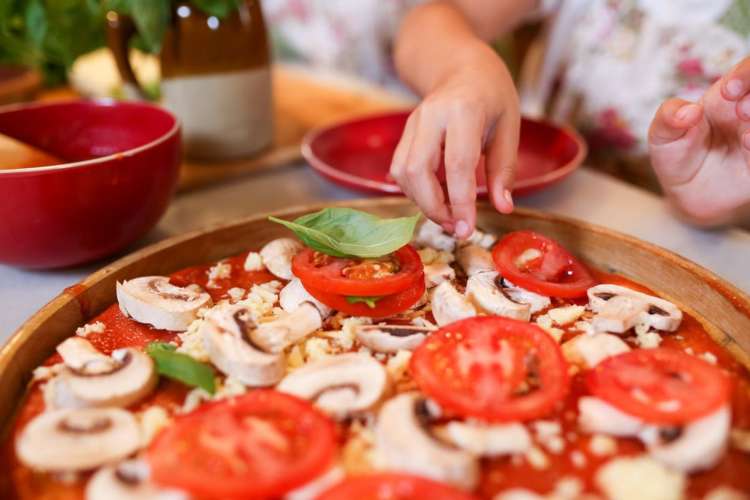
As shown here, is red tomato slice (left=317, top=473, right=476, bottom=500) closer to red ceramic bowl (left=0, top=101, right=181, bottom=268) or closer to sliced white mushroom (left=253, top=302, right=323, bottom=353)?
sliced white mushroom (left=253, top=302, right=323, bottom=353)

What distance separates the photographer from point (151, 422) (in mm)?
827

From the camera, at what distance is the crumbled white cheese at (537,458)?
2.54ft

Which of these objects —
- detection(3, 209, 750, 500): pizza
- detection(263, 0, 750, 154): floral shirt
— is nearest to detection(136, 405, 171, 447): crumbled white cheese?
detection(3, 209, 750, 500): pizza

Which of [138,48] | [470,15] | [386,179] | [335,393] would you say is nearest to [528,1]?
[470,15]

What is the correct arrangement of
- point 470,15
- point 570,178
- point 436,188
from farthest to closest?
point 470,15
point 570,178
point 436,188

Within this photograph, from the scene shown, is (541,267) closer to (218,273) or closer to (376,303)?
(376,303)

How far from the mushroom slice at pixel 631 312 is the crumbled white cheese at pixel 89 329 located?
28.5 inches

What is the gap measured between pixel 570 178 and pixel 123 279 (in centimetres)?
107

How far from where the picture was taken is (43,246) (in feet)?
3.92

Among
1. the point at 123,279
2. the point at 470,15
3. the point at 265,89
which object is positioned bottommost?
the point at 123,279

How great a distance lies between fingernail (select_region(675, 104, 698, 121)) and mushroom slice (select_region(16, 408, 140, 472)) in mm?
940

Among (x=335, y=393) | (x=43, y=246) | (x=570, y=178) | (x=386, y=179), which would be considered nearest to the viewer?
(x=335, y=393)

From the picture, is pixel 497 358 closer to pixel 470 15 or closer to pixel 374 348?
pixel 374 348

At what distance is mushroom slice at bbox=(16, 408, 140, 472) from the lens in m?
0.76
